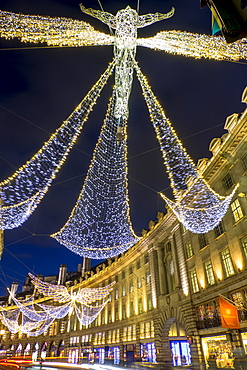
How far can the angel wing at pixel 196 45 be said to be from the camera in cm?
794

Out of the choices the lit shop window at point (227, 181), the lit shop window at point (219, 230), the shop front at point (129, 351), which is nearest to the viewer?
the lit shop window at point (227, 181)

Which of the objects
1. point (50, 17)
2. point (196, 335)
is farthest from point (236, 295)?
point (50, 17)

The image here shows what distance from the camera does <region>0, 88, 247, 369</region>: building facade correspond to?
17219 millimetres

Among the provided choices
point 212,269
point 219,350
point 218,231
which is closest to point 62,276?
point 212,269

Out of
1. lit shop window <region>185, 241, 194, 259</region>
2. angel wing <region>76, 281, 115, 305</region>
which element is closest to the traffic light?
lit shop window <region>185, 241, 194, 259</region>

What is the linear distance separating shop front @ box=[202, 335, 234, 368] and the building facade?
6cm

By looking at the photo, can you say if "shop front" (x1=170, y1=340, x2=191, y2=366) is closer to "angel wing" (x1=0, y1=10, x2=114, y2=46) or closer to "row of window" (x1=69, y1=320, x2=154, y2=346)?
"row of window" (x1=69, y1=320, x2=154, y2=346)

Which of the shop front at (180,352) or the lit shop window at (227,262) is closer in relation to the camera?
the lit shop window at (227,262)

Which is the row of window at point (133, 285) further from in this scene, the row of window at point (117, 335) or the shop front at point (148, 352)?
the shop front at point (148, 352)

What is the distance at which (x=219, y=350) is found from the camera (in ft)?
58.0

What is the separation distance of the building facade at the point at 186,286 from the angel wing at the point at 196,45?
383 inches

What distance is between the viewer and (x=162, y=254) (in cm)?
2997

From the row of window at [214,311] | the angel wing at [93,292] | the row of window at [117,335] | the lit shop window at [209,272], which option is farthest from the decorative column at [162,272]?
the angel wing at [93,292]

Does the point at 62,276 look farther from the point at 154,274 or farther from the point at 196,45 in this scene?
the point at 196,45
